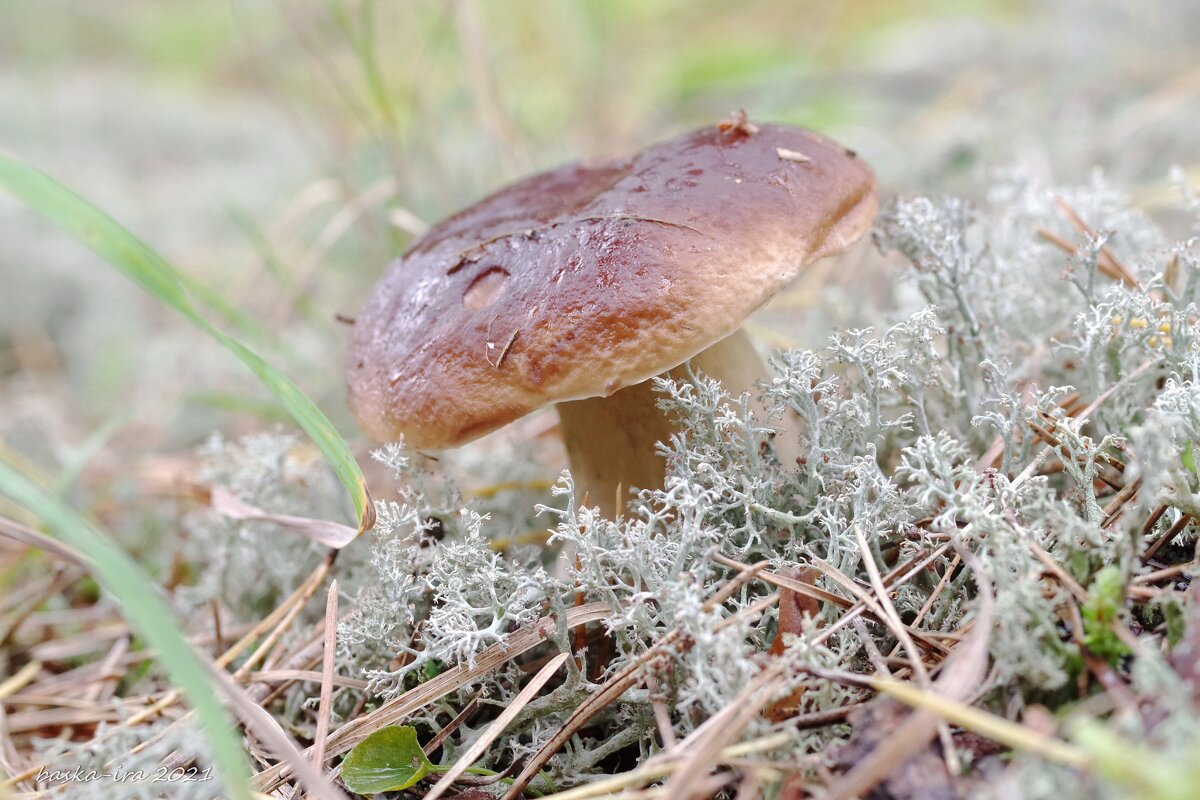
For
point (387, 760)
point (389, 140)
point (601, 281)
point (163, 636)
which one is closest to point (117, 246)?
point (163, 636)

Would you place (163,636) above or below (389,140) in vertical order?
below

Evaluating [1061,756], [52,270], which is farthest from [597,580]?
[52,270]

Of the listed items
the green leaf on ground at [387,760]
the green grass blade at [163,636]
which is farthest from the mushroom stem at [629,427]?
the green grass blade at [163,636]

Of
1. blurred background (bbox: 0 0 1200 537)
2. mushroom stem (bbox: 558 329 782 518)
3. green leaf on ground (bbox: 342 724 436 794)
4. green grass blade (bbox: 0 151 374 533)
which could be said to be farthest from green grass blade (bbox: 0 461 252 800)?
blurred background (bbox: 0 0 1200 537)

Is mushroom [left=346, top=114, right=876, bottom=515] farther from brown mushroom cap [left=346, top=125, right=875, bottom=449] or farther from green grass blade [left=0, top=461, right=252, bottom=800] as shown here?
green grass blade [left=0, top=461, right=252, bottom=800]

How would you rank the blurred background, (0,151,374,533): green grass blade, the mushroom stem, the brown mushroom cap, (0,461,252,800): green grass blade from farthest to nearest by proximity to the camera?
the blurred background, the mushroom stem, the brown mushroom cap, (0,151,374,533): green grass blade, (0,461,252,800): green grass blade

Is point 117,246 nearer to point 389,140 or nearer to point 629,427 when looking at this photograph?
point 629,427

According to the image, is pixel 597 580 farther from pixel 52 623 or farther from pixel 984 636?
pixel 52 623
